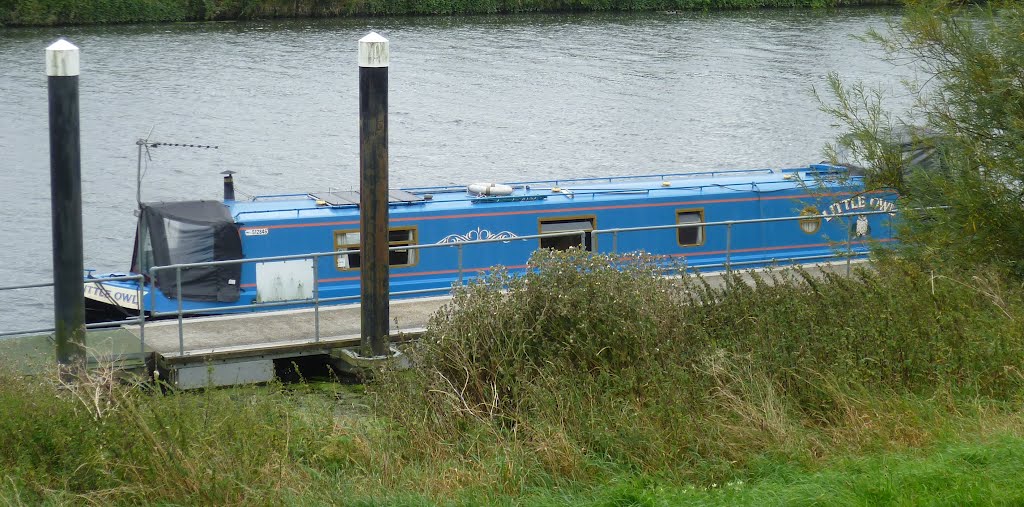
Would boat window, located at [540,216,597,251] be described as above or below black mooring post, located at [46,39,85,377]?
below

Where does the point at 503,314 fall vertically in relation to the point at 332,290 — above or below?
above

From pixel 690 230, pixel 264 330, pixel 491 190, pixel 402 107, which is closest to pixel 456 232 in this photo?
pixel 491 190

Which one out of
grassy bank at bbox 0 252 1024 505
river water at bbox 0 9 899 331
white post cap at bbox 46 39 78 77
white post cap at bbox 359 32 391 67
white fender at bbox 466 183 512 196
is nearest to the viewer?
grassy bank at bbox 0 252 1024 505

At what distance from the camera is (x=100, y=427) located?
7.92 meters

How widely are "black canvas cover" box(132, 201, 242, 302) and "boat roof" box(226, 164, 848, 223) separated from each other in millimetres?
373

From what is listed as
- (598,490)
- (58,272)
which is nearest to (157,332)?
(58,272)

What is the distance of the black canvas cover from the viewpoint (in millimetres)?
16297

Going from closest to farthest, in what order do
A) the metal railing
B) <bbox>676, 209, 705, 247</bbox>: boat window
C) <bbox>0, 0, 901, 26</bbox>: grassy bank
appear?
the metal railing < <bbox>676, 209, 705, 247</bbox>: boat window < <bbox>0, 0, 901, 26</bbox>: grassy bank

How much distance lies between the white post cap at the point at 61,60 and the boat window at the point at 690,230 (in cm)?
1019

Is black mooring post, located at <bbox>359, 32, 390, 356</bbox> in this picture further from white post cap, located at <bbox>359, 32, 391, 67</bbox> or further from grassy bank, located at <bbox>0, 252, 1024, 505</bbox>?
grassy bank, located at <bbox>0, 252, 1024, 505</bbox>

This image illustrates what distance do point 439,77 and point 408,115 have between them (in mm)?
4855

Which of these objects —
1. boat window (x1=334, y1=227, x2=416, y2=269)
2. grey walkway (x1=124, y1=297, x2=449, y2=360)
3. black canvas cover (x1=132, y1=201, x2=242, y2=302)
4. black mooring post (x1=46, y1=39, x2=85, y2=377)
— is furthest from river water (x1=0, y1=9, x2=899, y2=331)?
black mooring post (x1=46, y1=39, x2=85, y2=377)

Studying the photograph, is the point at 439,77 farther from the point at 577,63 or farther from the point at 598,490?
the point at 598,490

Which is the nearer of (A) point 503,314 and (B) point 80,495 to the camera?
(B) point 80,495
